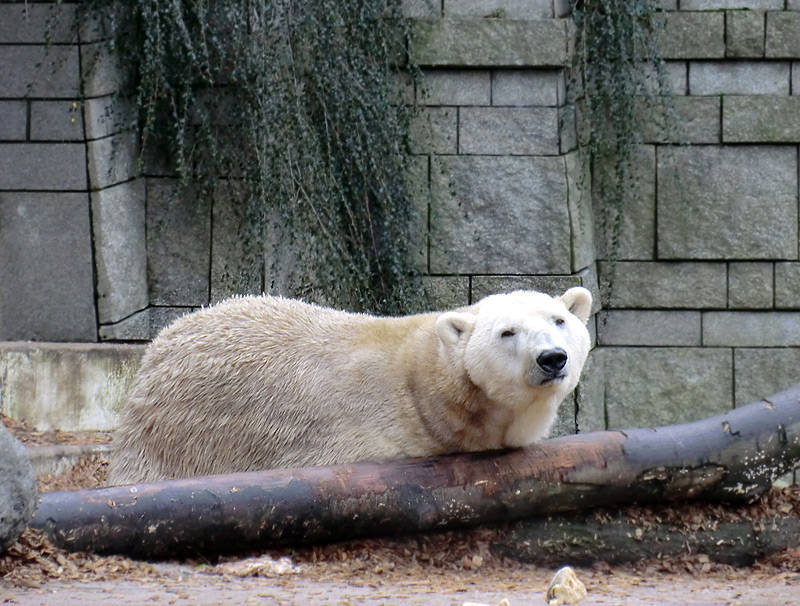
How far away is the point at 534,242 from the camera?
20.1 feet

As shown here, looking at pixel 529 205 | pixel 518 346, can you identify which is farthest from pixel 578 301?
pixel 529 205

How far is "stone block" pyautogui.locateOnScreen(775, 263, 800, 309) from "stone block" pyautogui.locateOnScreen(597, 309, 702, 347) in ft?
1.56

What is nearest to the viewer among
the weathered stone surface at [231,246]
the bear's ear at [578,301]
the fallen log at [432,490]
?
the fallen log at [432,490]

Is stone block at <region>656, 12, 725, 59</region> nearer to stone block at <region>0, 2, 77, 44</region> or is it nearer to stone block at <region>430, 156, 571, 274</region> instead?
stone block at <region>430, 156, 571, 274</region>

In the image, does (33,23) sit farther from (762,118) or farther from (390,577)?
(762,118)

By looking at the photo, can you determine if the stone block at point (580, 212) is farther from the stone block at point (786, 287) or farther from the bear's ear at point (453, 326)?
the bear's ear at point (453, 326)

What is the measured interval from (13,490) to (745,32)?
4.91 metres

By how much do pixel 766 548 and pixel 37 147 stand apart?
389 cm

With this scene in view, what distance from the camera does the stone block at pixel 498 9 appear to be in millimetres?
6039

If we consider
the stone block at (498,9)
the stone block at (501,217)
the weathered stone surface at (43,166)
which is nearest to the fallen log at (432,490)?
the stone block at (501,217)

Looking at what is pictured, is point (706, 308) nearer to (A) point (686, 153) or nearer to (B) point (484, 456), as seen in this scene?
(A) point (686, 153)

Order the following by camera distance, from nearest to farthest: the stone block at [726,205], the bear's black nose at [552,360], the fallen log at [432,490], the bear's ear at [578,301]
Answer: the fallen log at [432,490], the bear's black nose at [552,360], the bear's ear at [578,301], the stone block at [726,205]

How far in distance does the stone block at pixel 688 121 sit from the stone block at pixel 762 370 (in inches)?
49.6

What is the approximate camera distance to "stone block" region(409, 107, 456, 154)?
241 inches
